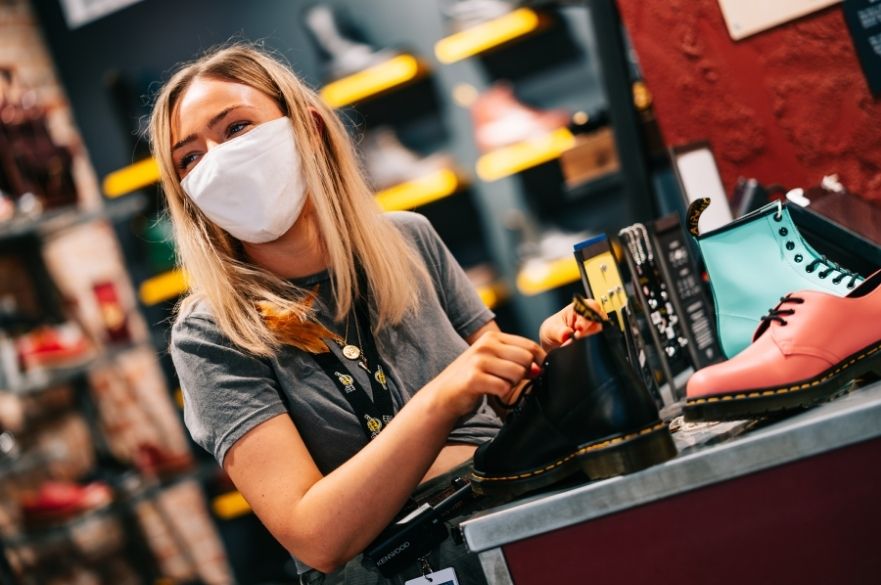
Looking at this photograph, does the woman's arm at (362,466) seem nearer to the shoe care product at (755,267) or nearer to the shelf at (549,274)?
the shoe care product at (755,267)

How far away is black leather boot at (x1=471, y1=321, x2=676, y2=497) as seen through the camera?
38.7 inches

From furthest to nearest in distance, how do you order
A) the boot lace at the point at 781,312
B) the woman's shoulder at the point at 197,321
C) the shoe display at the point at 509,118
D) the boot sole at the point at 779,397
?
the shoe display at the point at 509,118 → the woman's shoulder at the point at 197,321 → the boot lace at the point at 781,312 → the boot sole at the point at 779,397

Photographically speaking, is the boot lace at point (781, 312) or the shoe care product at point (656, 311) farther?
the shoe care product at point (656, 311)

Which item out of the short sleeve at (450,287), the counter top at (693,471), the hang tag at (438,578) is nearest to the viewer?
the counter top at (693,471)

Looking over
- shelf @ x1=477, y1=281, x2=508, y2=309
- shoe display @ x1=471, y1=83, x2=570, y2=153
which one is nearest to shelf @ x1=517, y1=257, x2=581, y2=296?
shelf @ x1=477, y1=281, x2=508, y2=309

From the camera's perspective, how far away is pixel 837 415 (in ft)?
3.03

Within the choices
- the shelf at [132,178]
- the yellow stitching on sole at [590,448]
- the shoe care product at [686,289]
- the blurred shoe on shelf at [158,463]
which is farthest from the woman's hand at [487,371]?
the shelf at [132,178]

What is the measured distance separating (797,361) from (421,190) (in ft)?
11.7

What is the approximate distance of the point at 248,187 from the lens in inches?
59.6

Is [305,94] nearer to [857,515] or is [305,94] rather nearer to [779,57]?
[779,57]

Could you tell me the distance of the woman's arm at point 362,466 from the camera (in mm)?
1084

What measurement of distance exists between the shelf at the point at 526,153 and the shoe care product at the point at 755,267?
3123 mm

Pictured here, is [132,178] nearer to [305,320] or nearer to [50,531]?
[50,531]

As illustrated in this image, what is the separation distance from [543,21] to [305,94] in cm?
302
